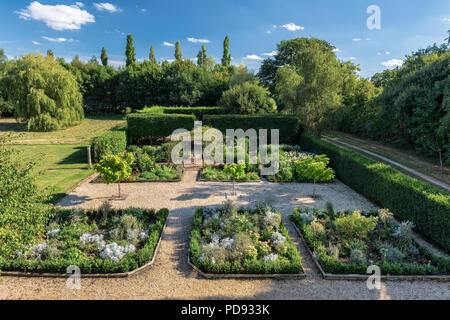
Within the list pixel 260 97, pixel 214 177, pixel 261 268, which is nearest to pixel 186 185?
pixel 214 177

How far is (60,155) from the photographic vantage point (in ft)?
57.7

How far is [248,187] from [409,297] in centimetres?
763

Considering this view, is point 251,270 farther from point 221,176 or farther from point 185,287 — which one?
point 221,176

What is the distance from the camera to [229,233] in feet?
25.8

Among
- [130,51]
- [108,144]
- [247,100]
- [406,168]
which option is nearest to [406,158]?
[406,168]

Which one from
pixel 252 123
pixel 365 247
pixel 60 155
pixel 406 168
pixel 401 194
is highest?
pixel 252 123

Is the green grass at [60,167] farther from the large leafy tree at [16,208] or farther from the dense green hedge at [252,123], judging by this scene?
the dense green hedge at [252,123]

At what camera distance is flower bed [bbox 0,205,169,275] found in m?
6.33

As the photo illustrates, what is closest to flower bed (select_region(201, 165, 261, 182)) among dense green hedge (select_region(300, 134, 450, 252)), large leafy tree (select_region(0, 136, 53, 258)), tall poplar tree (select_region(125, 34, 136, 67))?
dense green hedge (select_region(300, 134, 450, 252))

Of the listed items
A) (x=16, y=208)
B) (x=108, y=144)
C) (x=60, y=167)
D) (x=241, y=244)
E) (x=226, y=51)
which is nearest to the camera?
→ (x=16, y=208)

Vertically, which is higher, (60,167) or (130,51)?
(130,51)

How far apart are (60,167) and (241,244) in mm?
12719

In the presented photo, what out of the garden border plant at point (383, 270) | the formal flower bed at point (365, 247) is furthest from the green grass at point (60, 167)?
the garden border plant at point (383, 270)

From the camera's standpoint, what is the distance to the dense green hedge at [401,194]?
7578 millimetres
